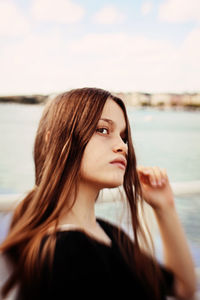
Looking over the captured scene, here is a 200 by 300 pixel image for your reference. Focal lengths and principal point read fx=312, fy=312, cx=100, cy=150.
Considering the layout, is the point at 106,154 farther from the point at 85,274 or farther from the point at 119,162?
the point at 85,274

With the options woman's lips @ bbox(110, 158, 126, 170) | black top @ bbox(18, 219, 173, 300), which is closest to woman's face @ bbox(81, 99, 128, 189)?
woman's lips @ bbox(110, 158, 126, 170)

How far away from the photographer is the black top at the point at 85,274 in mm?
576

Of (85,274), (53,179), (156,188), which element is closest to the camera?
(85,274)

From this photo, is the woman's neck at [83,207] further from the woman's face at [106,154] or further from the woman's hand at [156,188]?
the woman's hand at [156,188]

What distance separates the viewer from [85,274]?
23.6 inches

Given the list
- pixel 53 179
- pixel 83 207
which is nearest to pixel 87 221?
pixel 83 207

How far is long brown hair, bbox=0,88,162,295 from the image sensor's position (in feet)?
2.05

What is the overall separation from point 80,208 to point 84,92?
29 cm

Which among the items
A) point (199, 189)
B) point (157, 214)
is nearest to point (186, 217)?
point (199, 189)

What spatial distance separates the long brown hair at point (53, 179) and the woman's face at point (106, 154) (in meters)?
0.02

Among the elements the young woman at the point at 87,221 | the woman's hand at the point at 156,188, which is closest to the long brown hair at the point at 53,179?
the young woman at the point at 87,221

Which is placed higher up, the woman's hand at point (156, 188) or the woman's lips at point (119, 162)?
the woman's lips at point (119, 162)

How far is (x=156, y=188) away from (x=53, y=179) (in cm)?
34

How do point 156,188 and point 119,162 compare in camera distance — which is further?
point 156,188
